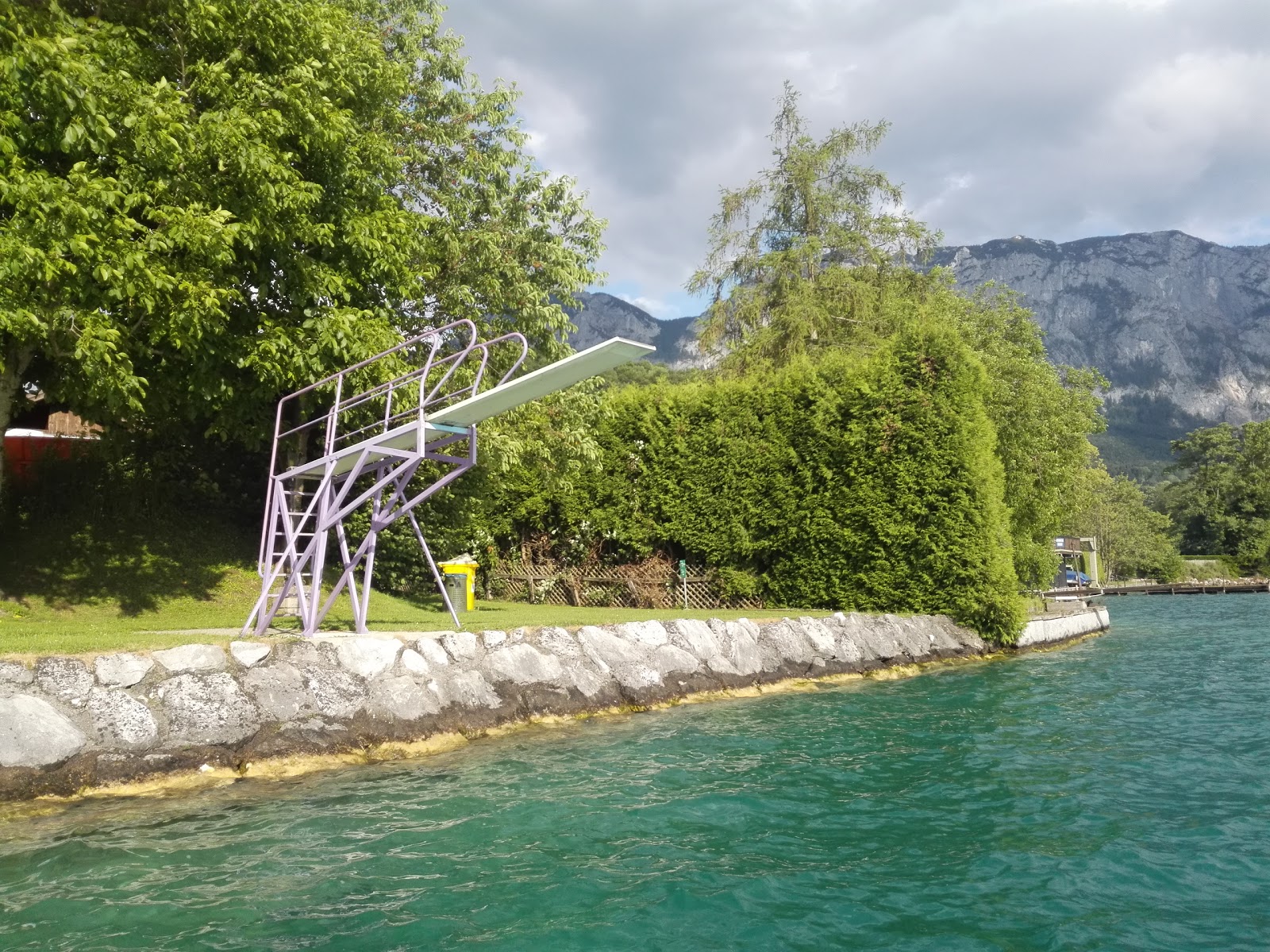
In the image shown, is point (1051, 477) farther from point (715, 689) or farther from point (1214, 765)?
point (1214, 765)

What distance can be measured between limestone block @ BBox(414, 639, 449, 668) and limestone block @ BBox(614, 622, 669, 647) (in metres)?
3.05

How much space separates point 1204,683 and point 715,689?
24.9ft

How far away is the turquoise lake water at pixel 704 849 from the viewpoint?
15.9ft

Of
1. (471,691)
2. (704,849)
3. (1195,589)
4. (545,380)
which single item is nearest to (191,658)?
(471,691)

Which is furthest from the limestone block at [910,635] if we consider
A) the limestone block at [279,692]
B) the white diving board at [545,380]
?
the limestone block at [279,692]

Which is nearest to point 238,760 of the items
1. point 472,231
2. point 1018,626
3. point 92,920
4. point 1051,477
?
point 92,920

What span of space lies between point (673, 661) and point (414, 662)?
434 cm

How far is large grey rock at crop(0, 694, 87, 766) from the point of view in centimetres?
734

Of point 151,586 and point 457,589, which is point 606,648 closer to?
point 457,589

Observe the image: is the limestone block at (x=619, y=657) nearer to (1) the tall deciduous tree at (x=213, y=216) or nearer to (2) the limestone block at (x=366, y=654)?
(2) the limestone block at (x=366, y=654)

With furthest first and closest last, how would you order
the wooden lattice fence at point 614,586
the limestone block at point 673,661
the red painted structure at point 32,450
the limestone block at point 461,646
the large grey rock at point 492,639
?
1. the wooden lattice fence at point 614,586
2. the red painted structure at point 32,450
3. the limestone block at point 673,661
4. the large grey rock at point 492,639
5. the limestone block at point 461,646

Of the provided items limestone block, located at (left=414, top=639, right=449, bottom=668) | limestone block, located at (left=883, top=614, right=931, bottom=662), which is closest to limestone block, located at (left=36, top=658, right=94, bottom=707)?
limestone block, located at (left=414, top=639, right=449, bottom=668)

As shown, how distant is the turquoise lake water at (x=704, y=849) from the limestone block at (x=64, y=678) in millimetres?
1073

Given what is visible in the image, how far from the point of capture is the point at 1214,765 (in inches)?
330
